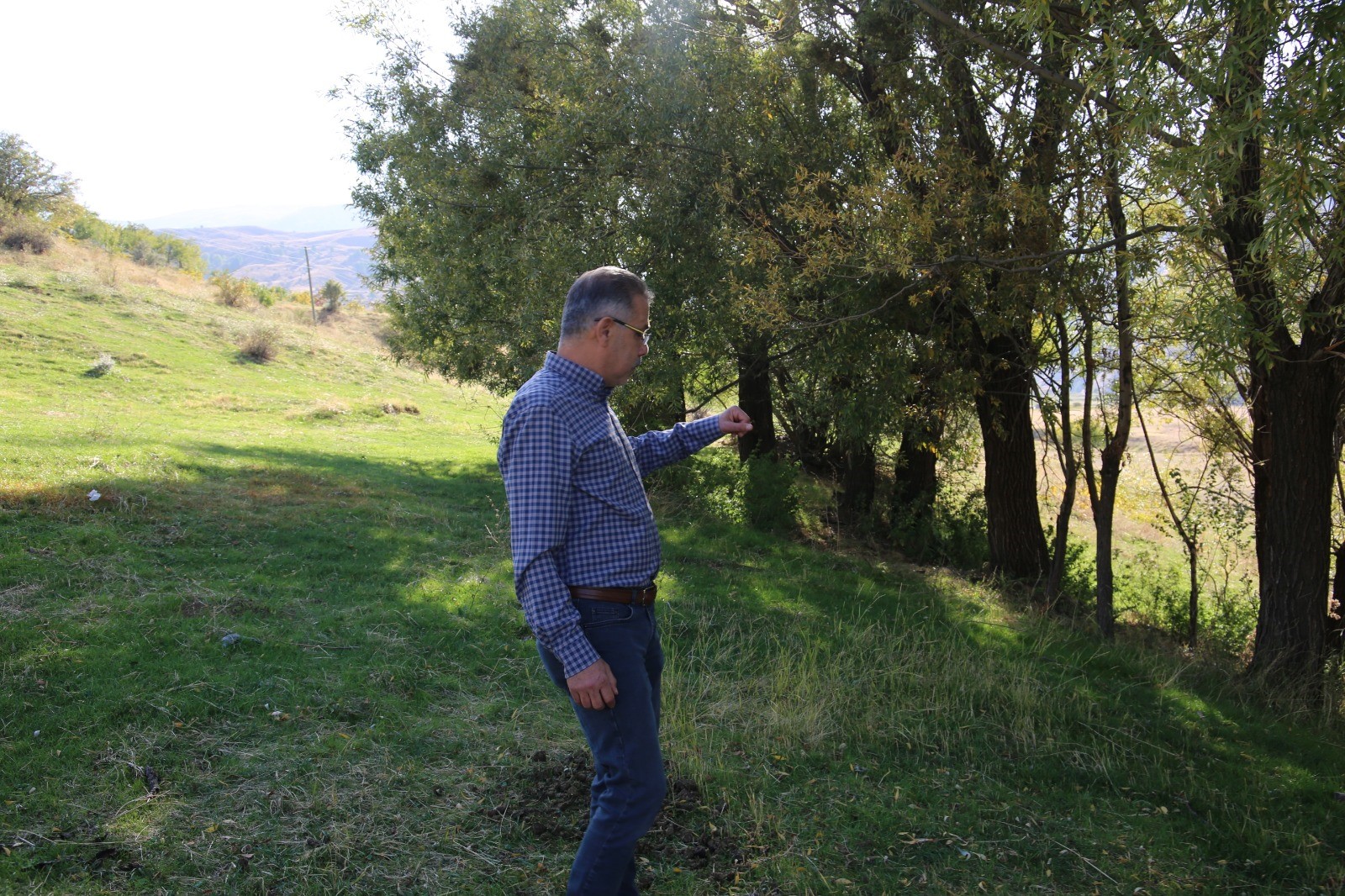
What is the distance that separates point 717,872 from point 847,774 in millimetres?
1143

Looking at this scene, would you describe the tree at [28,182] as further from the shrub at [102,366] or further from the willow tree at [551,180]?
the willow tree at [551,180]

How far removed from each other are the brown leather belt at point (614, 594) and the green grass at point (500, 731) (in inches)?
53.9

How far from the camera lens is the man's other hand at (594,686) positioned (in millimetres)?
2459

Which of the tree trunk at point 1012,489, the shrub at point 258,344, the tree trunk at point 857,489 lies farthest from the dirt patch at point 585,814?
the shrub at point 258,344

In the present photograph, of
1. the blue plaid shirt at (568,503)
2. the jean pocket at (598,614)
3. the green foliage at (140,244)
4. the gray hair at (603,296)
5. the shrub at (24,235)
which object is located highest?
the green foliage at (140,244)

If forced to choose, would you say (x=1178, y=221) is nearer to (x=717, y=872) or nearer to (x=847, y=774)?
(x=847, y=774)

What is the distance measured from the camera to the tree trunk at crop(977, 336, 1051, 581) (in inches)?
404

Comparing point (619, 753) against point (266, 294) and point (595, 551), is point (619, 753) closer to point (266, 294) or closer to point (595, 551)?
point (595, 551)

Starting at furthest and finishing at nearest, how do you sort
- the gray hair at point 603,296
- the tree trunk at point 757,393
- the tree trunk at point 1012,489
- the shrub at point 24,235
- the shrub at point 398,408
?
1. the shrub at point 24,235
2. the shrub at point 398,408
3. the tree trunk at point 757,393
4. the tree trunk at point 1012,489
5. the gray hair at point 603,296

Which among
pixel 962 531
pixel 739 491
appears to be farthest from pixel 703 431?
pixel 962 531

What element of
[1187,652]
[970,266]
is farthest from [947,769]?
[1187,652]

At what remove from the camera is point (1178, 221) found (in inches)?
301

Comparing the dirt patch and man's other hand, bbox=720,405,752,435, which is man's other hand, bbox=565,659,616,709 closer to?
man's other hand, bbox=720,405,752,435

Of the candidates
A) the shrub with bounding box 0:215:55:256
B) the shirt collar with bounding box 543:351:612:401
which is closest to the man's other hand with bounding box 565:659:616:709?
the shirt collar with bounding box 543:351:612:401
